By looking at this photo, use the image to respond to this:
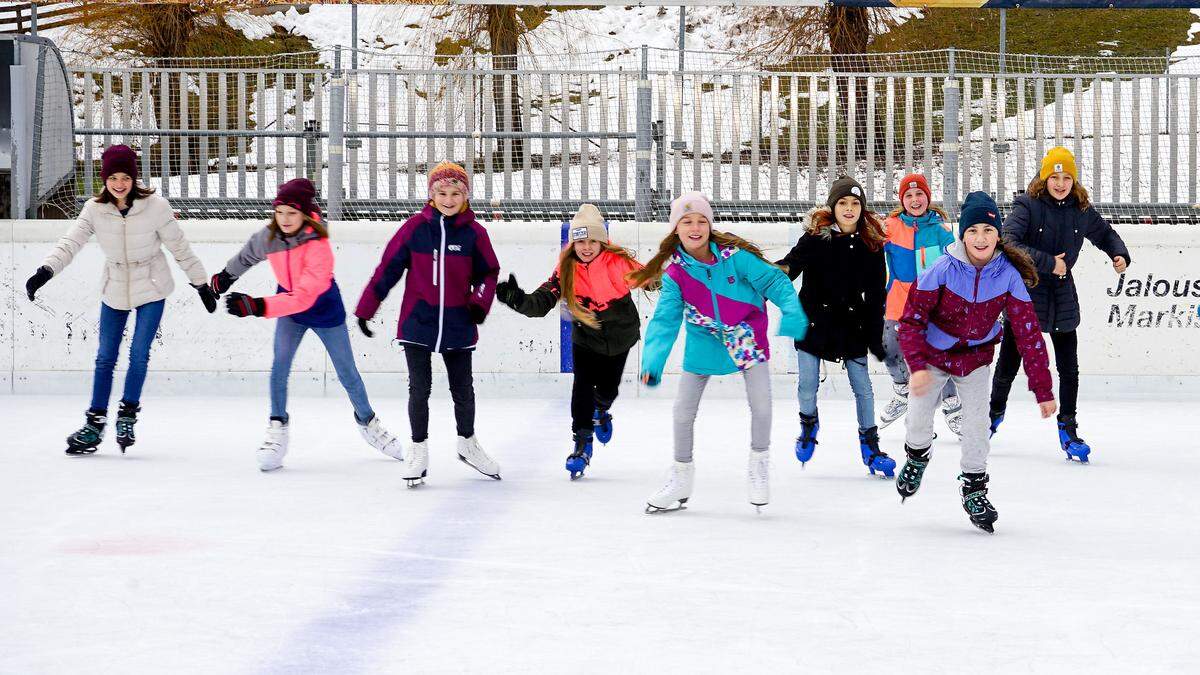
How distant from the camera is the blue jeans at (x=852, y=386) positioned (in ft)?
21.1

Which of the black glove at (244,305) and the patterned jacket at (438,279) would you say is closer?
the patterned jacket at (438,279)

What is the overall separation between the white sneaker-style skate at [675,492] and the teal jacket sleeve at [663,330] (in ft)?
1.52

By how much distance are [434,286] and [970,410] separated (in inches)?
87.7

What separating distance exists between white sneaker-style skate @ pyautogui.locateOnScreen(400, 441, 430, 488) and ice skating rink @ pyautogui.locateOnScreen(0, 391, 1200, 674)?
0.37ft

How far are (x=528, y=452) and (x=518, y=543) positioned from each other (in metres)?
2.38

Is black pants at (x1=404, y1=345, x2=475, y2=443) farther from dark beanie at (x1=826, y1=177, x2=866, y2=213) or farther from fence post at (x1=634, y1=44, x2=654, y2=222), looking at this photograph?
fence post at (x1=634, y1=44, x2=654, y2=222)

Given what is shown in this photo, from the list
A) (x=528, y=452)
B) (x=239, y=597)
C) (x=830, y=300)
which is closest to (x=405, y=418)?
(x=528, y=452)

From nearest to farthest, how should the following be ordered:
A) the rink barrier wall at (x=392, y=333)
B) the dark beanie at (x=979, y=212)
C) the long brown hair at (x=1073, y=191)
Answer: the dark beanie at (x=979, y=212) → the long brown hair at (x=1073, y=191) → the rink barrier wall at (x=392, y=333)

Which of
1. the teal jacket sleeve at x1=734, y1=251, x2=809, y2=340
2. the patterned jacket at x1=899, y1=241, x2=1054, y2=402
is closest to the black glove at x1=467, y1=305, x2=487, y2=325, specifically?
the teal jacket sleeve at x1=734, y1=251, x2=809, y2=340

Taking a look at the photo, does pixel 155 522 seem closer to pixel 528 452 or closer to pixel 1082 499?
pixel 528 452

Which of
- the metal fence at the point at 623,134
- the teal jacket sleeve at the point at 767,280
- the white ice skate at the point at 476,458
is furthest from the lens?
the metal fence at the point at 623,134

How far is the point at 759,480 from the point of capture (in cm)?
543

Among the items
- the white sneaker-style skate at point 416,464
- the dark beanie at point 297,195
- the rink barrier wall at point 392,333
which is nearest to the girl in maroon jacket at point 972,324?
the white sneaker-style skate at point 416,464

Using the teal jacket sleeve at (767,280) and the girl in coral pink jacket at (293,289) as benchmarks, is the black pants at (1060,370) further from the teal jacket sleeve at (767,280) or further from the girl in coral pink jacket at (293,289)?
the girl in coral pink jacket at (293,289)
